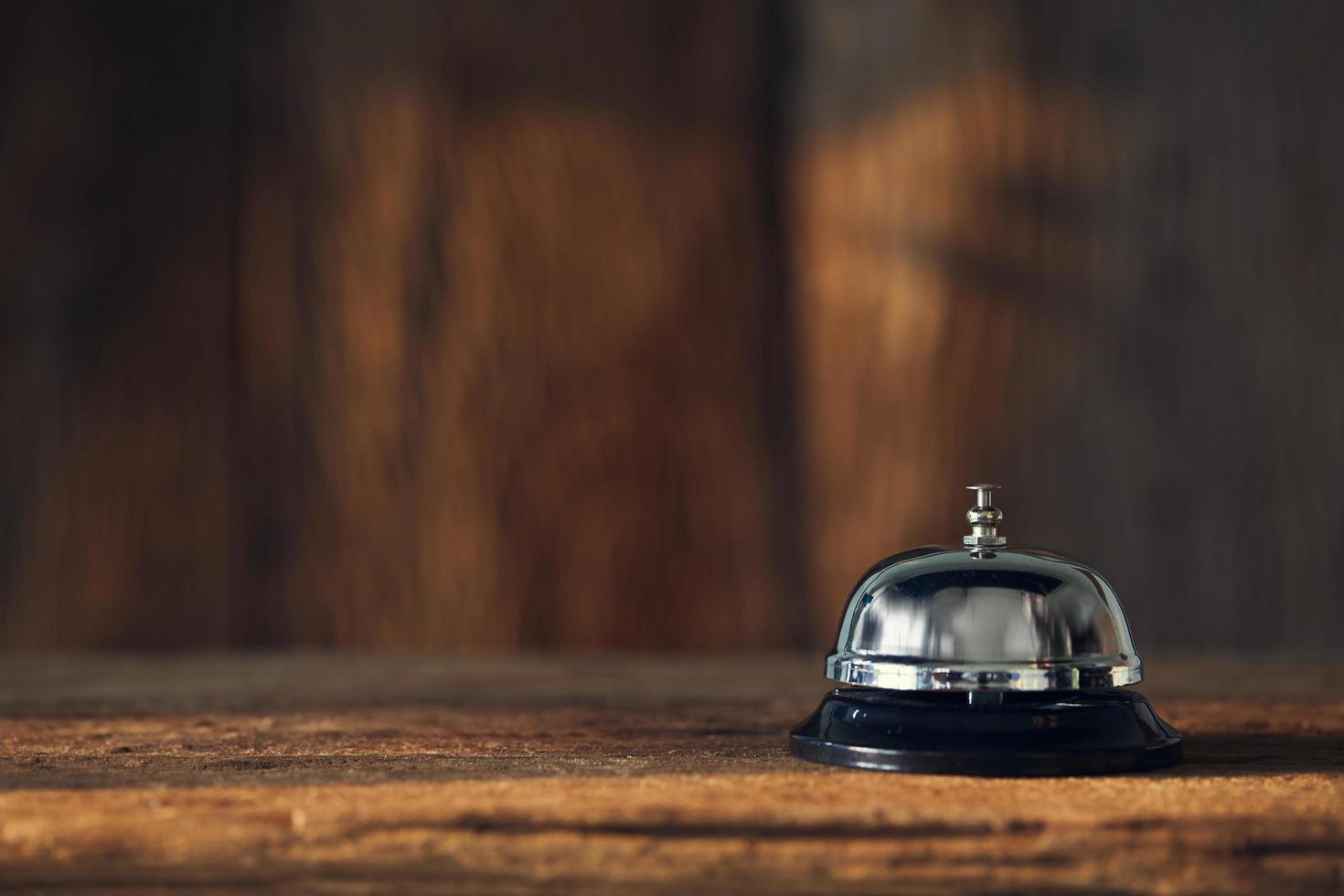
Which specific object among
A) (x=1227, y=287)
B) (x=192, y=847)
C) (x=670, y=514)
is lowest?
(x=192, y=847)

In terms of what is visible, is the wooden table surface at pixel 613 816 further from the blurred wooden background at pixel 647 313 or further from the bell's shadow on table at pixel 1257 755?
the blurred wooden background at pixel 647 313

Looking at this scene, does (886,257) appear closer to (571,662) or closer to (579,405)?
(579,405)

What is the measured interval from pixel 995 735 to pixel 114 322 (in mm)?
823

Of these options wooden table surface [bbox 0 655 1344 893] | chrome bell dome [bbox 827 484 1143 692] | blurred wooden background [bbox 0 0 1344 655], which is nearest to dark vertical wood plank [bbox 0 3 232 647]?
blurred wooden background [bbox 0 0 1344 655]

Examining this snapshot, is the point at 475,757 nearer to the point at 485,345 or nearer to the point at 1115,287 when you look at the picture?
the point at 485,345

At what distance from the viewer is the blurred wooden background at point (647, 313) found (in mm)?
1036

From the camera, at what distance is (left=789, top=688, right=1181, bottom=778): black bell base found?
440 mm

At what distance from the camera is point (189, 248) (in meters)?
1.04

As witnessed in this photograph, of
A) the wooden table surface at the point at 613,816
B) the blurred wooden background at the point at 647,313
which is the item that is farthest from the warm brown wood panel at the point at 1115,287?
the wooden table surface at the point at 613,816

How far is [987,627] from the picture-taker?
45 cm

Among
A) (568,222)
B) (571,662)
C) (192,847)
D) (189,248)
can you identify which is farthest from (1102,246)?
(192,847)

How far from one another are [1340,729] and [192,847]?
46 cm

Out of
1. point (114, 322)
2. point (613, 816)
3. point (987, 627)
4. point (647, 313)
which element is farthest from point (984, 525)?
point (114, 322)

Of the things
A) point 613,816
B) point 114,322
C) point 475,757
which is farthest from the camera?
point 114,322
